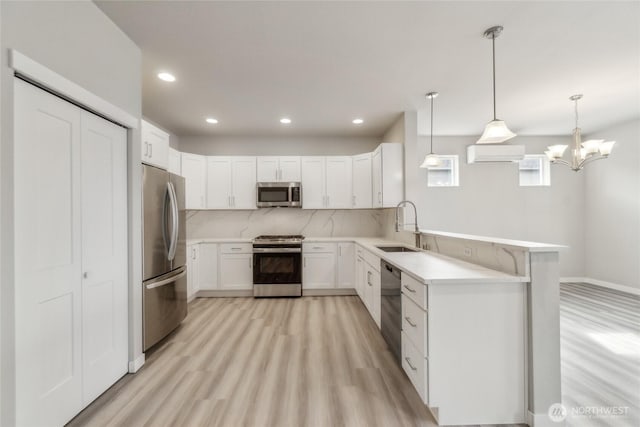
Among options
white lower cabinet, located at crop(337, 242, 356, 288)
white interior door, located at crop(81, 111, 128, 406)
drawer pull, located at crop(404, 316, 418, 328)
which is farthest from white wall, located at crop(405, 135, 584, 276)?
white interior door, located at crop(81, 111, 128, 406)

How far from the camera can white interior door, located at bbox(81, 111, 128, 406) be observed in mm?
1805

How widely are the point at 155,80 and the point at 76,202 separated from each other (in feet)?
5.94

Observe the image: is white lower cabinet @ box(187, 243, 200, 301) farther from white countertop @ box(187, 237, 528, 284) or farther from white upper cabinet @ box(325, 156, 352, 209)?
white countertop @ box(187, 237, 528, 284)

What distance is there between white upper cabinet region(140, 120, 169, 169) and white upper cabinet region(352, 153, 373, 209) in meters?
2.87

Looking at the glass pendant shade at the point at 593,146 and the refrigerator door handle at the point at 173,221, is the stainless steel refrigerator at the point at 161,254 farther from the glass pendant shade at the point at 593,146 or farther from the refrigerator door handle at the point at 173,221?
the glass pendant shade at the point at 593,146

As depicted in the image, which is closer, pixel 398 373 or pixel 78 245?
pixel 78 245

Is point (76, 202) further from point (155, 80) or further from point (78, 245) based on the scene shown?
point (155, 80)

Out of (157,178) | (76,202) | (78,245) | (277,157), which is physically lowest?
(78,245)

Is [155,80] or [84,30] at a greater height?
[155,80]

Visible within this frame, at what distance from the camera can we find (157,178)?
8.41ft

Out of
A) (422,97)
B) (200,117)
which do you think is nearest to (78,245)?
(200,117)

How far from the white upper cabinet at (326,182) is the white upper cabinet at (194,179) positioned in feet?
5.60

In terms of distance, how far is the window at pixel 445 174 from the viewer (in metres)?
5.25

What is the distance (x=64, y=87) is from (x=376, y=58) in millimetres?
2360
